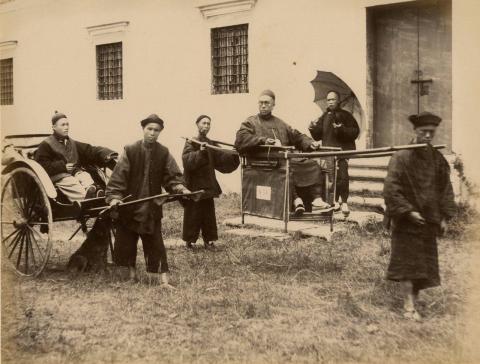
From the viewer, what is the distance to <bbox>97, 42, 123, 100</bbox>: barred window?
38.3ft

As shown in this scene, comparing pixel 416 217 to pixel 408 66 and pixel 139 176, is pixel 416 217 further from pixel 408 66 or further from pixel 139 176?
pixel 408 66

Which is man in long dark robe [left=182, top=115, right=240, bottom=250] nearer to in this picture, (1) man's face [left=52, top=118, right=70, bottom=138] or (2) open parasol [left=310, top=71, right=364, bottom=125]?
(1) man's face [left=52, top=118, right=70, bottom=138]

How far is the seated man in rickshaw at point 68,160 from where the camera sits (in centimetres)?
554

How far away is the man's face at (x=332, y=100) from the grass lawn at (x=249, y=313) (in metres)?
2.29

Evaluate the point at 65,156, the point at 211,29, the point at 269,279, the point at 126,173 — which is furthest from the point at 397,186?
the point at 211,29

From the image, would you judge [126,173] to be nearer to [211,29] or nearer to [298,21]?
[298,21]

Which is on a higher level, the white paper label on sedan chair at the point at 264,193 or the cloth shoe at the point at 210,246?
the white paper label on sedan chair at the point at 264,193

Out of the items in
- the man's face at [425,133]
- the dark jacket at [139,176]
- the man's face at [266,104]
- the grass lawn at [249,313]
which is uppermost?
the man's face at [266,104]

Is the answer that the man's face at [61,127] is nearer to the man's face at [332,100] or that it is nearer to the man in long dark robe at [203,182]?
the man in long dark robe at [203,182]

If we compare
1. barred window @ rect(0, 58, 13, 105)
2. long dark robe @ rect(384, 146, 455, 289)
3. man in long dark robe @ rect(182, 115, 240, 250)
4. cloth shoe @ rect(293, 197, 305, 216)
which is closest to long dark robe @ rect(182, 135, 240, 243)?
man in long dark robe @ rect(182, 115, 240, 250)

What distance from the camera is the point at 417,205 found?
402cm

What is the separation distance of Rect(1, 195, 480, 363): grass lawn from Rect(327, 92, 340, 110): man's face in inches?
90.2

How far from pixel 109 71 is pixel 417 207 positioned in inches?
356

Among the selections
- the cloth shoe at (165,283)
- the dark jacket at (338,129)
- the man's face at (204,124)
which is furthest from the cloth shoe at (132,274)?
the dark jacket at (338,129)
